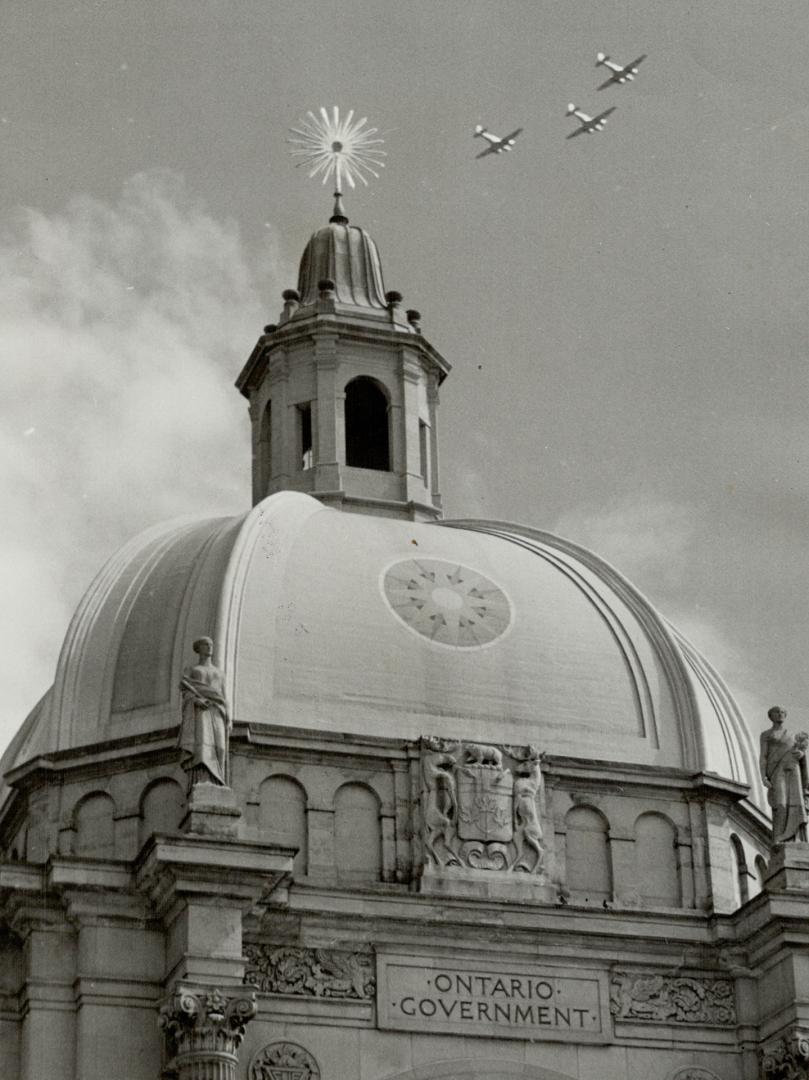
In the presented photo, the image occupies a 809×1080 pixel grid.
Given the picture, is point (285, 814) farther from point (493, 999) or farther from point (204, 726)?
point (493, 999)

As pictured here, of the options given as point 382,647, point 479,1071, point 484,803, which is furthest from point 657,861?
point 382,647

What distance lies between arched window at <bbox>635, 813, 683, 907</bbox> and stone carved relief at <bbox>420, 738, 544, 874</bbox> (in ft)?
7.25

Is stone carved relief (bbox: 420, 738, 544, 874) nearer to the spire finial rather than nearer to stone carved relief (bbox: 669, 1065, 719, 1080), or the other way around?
stone carved relief (bbox: 669, 1065, 719, 1080)

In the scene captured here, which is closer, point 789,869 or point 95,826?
point 789,869

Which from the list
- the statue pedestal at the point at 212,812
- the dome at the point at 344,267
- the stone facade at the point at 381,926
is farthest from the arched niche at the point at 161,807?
the dome at the point at 344,267

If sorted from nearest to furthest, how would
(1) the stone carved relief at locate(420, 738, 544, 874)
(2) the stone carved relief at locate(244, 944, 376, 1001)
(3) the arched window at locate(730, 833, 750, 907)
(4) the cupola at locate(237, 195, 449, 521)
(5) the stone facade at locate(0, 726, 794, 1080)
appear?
(5) the stone facade at locate(0, 726, 794, 1080) < (2) the stone carved relief at locate(244, 944, 376, 1001) < (1) the stone carved relief at locate(420, 738, 544, 874) < (3) the arched window at locate(730, 833, 750, 907) < (4) the cupola at locate(237, 195, 449, 521)

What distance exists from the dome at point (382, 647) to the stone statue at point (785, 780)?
2.60 meters

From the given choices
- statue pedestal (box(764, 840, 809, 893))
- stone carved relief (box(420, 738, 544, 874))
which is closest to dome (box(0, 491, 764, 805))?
stone carved relief (box(420, 738, 544, 874))

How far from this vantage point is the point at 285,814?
4888cm

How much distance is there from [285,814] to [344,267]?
60.4 feet

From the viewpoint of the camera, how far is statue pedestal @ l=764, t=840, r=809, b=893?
47750 millimetres

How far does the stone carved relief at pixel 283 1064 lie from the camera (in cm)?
4516

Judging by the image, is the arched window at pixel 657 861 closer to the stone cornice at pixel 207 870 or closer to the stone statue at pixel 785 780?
the stone statue at pixel 785 780

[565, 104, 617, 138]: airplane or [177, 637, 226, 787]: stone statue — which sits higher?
[565, 104, 617, 138]: airplane
